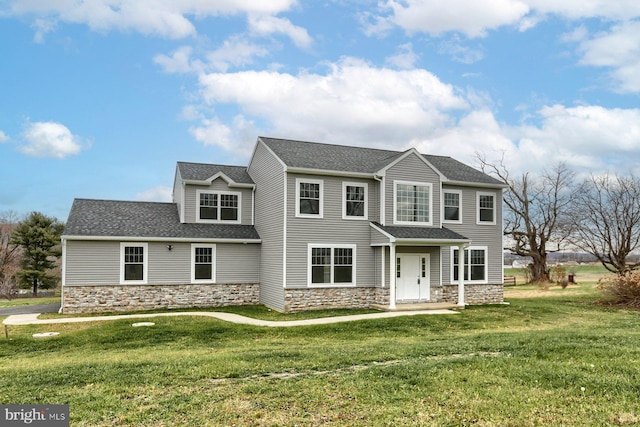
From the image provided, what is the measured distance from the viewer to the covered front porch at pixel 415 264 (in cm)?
1944

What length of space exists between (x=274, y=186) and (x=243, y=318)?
18.5ft

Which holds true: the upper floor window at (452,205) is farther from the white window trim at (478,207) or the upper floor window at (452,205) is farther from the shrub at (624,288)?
the shrub at (624,288)

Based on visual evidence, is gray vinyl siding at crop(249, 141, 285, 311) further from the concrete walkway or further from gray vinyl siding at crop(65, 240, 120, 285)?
gray vinyl siding at crop(65, 240, 120, 285)

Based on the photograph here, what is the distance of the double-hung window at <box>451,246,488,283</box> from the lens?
22.4 metres

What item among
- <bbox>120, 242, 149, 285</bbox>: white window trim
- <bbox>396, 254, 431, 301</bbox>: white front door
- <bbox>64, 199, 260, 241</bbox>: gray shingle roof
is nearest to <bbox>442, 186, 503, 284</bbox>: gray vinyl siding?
<bbox>396, 254, 431, 301</bbox>: white front door

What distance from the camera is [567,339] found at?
1131 centimetres

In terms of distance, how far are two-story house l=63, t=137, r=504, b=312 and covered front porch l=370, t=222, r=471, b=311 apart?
48mm

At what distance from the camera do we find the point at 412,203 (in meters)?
21.0

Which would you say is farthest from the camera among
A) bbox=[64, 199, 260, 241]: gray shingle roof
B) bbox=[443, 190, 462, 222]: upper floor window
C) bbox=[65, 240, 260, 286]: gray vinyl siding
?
bbox=[443, 190, 462, 222]: upper floor window

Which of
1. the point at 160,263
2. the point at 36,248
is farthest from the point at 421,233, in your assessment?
the point at 36,248

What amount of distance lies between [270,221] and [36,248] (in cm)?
2304

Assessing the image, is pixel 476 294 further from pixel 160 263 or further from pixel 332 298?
pixel 160 263

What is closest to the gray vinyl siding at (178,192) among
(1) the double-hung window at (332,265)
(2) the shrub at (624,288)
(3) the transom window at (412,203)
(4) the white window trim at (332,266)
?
(4) the white window trim at (332,266)

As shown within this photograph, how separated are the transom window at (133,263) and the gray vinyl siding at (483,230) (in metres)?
12.6
